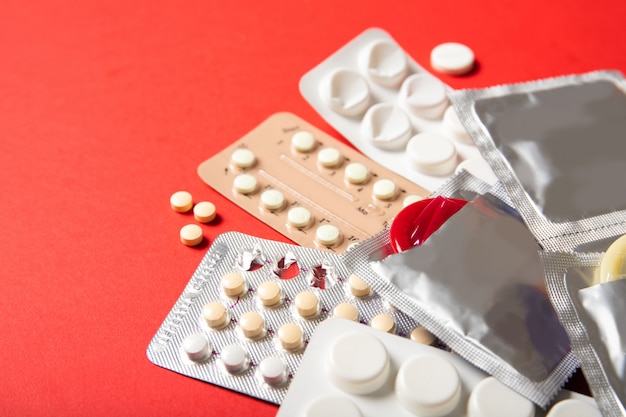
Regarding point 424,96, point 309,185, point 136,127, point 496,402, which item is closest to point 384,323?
point 496,402

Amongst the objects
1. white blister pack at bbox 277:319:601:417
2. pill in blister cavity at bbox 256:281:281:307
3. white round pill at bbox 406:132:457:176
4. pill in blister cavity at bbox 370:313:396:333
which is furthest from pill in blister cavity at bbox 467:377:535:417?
white round pill at bbox 406:132:457:176

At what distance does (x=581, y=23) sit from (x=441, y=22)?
217 millimetres

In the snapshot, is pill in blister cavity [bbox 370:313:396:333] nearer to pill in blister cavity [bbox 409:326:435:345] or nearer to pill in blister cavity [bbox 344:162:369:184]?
pill in blister cavity [bbox 409:326:435:345]

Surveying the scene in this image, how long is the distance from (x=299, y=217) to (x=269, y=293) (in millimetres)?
137

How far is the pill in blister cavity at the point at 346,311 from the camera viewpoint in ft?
2.77

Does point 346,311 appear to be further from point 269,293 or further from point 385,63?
point 385,63

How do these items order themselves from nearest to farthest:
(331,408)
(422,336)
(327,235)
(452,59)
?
(331,408)
(422,336)
(327,235)
(452,59)

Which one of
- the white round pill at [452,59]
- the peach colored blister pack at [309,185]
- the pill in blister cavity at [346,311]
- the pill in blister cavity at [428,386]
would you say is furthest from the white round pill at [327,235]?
the white round pill at [452,59]

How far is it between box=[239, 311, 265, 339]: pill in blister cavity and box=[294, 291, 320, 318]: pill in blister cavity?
40 mm

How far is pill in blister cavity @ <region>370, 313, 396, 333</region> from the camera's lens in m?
0.83

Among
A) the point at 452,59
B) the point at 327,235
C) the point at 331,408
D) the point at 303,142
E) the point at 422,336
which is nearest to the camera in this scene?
the point at 331,408

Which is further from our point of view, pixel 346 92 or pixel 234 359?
pixel 346 92

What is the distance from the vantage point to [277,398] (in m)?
0.79

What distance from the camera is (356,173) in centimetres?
102
